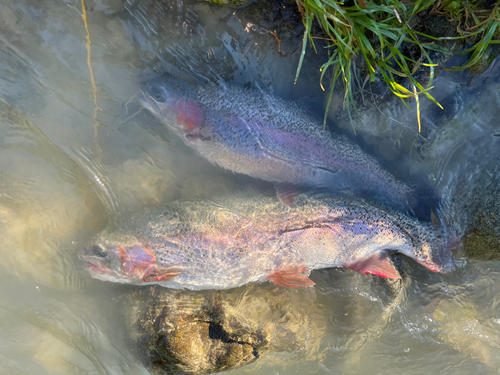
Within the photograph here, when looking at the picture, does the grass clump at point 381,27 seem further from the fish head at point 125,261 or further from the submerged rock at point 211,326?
the submerged rock at point 211,326

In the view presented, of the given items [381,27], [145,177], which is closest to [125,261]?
[145,177]

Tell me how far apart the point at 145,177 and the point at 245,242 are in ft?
4.18

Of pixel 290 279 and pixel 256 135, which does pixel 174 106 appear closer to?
pixel 256 135

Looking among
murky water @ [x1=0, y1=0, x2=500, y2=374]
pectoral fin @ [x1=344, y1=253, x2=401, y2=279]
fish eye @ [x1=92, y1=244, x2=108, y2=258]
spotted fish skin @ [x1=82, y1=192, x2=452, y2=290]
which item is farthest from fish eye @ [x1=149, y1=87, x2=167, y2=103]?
pectoral fin @ [x1=344, y1=253, x2=401, y2=279]

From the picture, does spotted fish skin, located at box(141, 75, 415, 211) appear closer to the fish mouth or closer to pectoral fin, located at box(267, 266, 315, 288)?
pectoral fin, located at box(267, 266, 315, 288)

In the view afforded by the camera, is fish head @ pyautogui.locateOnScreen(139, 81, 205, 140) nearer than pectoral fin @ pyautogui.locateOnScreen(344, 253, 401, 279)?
Yes

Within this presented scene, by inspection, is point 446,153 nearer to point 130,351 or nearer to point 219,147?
point 219,147

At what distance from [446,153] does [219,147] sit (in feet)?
7.98

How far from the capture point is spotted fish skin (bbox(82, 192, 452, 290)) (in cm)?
300

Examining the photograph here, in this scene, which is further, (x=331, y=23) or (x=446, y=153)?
(x=446, y=153)

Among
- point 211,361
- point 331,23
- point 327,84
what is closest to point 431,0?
point 331,23

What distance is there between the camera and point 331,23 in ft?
8.79

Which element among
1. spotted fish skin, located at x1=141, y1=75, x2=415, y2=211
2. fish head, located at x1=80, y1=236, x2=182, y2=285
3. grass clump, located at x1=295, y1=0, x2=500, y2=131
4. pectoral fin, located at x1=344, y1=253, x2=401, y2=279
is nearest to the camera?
grass clump, located at x1=295, y1=0, x2=500, y2=131

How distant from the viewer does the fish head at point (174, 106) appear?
3.06m
